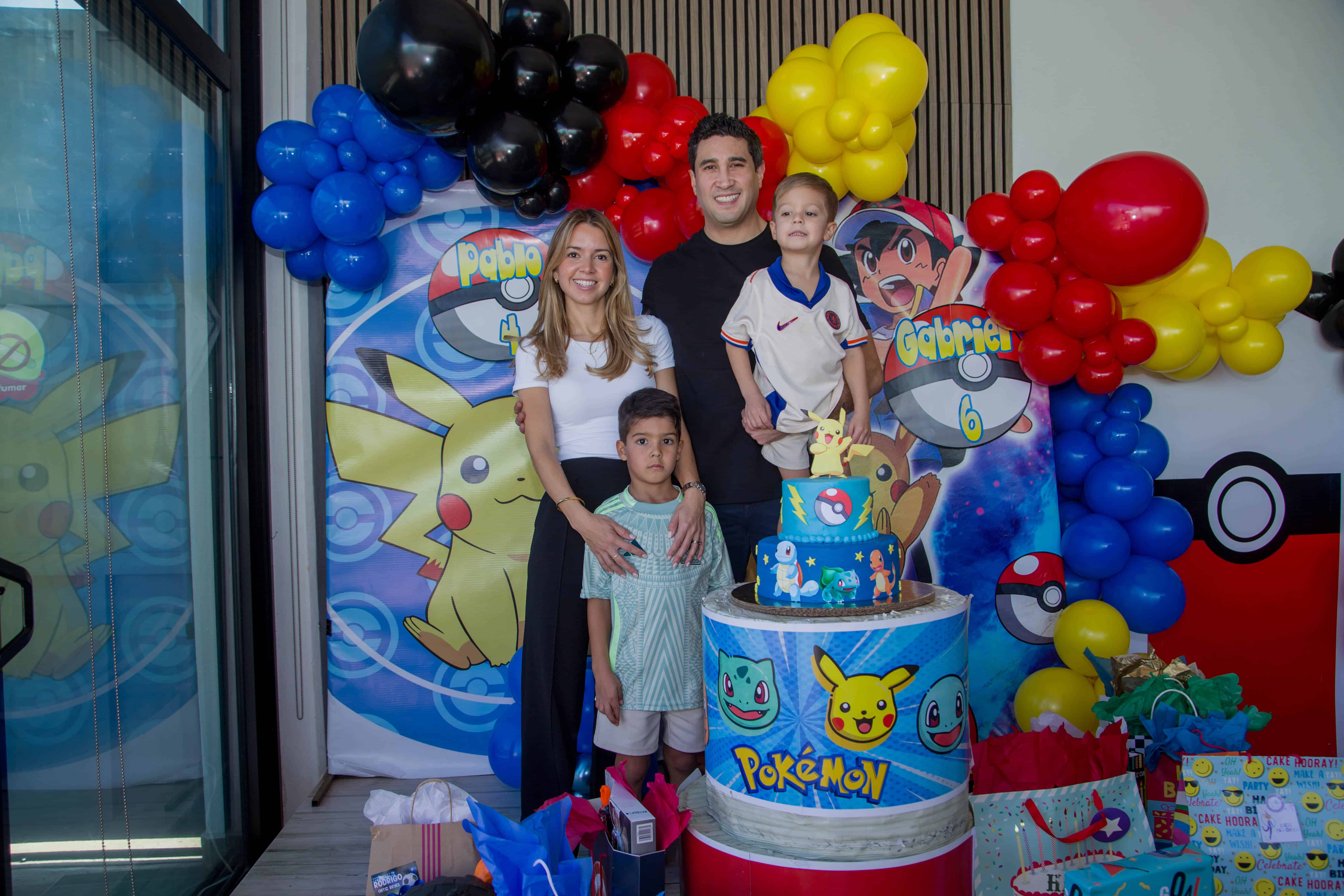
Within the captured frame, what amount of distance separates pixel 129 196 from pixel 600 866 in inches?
83.0

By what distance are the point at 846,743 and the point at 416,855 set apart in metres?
1.06

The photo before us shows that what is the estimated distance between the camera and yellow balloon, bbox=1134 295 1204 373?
3.01 metres

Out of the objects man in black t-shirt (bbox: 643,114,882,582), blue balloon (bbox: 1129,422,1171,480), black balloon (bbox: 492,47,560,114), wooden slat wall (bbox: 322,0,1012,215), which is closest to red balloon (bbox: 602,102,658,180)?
black balloon (bbox: 492,47,560,114)

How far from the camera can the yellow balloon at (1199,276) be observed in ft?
10.4

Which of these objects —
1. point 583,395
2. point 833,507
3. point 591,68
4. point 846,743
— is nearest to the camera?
point 846,743

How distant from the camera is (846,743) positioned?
1837 millimetres

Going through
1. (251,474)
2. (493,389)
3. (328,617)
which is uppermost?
(493,389)

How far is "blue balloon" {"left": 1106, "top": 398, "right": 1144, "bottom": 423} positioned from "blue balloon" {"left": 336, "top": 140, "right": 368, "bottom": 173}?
2902mm

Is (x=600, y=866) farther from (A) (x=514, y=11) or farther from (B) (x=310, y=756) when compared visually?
(A) (x=514, y=11)

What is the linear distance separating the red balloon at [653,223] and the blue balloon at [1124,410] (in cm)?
177

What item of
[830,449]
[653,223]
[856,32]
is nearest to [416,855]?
[830,449]

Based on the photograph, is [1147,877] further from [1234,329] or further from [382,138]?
[382,138]

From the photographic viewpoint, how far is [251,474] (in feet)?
9.41

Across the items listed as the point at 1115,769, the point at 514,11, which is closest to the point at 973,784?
the point at 1115,769
